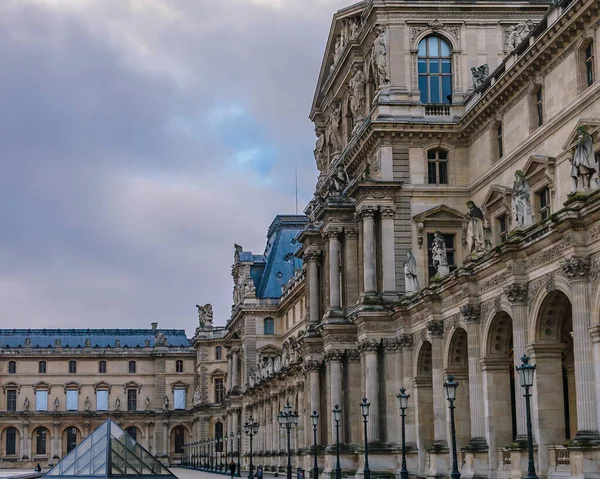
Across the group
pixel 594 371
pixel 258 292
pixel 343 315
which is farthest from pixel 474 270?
pixel 258 292

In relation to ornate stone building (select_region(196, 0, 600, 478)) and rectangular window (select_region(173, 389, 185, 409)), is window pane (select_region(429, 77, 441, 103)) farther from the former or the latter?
rectangular window (select_region(173, 389, 185, 409))

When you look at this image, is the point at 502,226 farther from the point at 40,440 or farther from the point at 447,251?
the point at 40,440

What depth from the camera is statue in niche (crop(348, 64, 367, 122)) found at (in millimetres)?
56906

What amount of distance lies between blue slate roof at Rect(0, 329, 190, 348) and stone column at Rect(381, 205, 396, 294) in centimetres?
10527

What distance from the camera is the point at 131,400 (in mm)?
150875

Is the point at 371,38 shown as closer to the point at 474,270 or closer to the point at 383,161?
Answer: the point at 383,161

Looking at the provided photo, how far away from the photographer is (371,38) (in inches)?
2169

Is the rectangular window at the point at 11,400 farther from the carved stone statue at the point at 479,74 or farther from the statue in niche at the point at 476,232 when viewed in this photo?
the statue in niche at the point at 476,232

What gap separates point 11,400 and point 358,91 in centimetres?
10243

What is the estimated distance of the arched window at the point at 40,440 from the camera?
146250 millimetres

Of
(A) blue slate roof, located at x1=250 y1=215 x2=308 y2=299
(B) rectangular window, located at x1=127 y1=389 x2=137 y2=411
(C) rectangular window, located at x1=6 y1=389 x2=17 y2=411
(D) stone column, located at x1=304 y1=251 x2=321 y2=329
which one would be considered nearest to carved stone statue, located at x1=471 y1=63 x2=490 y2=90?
(D) stone column, located at x1=304 y1=251 x2=321 y2=329

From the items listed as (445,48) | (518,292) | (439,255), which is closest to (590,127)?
(518,292)

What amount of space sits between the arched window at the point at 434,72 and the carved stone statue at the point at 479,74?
1.45 meters

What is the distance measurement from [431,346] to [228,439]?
2649 inches
